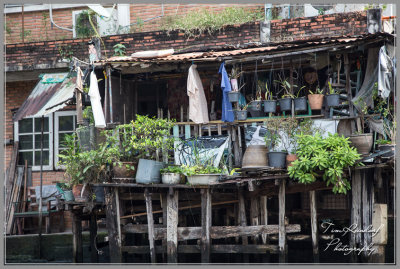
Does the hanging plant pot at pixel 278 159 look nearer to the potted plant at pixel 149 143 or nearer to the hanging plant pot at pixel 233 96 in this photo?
the hanging plant pot at pixel 233 96

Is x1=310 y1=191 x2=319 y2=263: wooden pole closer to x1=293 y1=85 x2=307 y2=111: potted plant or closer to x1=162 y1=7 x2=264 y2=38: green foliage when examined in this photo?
x1=293 y1=85 x2=307 y2=111: potted plant

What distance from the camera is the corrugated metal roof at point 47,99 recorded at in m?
14.0

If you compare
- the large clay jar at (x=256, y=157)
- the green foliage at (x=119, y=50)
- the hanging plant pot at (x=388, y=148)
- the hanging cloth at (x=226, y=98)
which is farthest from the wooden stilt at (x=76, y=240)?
the hanging plant pot at (x=388, y=148)

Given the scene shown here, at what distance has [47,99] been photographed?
47.7 ft

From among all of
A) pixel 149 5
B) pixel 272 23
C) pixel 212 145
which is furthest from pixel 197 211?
pixel 149 5

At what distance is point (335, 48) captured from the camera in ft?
39.4

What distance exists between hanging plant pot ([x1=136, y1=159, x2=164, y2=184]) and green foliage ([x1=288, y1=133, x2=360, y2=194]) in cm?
280

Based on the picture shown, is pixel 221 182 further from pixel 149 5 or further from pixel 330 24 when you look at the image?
pixel 149 5

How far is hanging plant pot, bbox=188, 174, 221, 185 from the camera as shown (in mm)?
12191

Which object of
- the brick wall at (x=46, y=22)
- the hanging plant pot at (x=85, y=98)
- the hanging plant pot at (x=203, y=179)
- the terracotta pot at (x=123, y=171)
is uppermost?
the brick wall at (x=46, y=22)

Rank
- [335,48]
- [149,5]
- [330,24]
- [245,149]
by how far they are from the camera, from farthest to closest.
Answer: [149,5]
[330,24]
[245,149]
[335,48]

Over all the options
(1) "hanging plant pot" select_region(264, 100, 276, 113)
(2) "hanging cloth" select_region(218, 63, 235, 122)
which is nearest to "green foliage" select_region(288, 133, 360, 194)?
(1) "hanging plant pot" select_region(264, 100, 276, 113)

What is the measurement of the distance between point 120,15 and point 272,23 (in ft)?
14.9

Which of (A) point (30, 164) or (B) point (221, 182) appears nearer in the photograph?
(B) point (221, 182)
